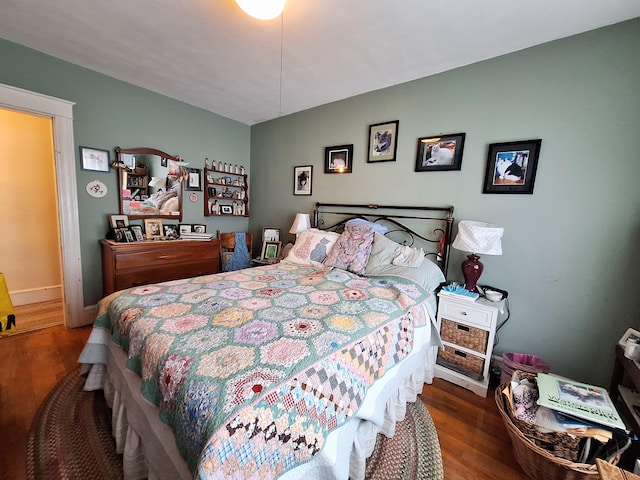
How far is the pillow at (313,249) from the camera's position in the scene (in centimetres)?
251

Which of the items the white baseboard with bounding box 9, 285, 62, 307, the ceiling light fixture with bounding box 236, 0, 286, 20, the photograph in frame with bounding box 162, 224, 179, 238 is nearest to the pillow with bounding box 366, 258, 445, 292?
the ceiling light fixture with bounding box 236, 0, 286, 20

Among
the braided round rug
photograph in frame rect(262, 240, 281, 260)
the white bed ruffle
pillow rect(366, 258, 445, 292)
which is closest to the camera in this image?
the white bed ruffle

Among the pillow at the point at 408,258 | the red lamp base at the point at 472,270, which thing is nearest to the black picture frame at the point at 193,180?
the pillow at the point at 408,258

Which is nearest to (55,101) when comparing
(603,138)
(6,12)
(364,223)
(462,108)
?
(6,12)

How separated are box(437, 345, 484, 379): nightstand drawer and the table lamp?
0.50 metres

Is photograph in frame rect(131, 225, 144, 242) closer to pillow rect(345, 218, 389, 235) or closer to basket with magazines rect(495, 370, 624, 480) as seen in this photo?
pillow rect(345, 218, 389, 235)

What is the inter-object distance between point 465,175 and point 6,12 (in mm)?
3598

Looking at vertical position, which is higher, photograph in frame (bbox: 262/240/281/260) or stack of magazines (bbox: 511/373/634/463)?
photograph in frame (bbox: 262/240/281/260)

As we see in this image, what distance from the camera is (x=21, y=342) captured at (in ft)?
7.39

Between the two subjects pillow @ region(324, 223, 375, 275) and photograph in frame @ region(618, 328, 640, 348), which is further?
pillow @ region(324, 223, 375, 275)

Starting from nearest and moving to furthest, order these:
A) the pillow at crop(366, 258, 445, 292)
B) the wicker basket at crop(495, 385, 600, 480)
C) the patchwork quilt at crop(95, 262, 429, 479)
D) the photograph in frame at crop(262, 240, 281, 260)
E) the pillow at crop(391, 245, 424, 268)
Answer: the patchwork quilt at crop(95, 262, 429, 479)
the wicker basket at crop(495, 385, 600, 480)
the pillow at crop(366, 258, 445, 292)
the pillow at crop(391, 245, 424, 268)
the photograph in frame at crop(262, 240, 281, 260)

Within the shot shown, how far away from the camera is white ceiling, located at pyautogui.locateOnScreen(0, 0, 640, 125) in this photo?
1.56 metres

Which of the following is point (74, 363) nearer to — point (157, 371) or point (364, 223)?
point (157, 371)

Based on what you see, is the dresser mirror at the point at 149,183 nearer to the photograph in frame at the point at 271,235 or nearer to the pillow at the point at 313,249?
the photograph in frame at the point at 271,235
